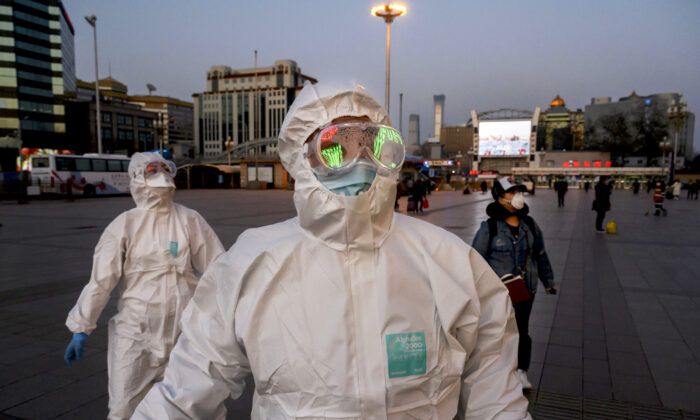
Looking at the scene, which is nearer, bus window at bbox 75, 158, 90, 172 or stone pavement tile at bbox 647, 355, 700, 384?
stone pavement tile at bbox 647, 355, 700, 384

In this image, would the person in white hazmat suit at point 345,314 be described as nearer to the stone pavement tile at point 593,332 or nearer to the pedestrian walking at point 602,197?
the stone pavement tile at point 593,332

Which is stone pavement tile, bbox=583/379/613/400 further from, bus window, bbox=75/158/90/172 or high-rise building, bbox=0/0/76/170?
high-rise building, bbox=0/0/76/170

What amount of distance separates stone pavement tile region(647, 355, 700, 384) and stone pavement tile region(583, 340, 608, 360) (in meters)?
0.42

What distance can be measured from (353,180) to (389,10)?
1633cm

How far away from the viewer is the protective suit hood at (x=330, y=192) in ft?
4.87

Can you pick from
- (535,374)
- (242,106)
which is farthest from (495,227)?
(242,106)

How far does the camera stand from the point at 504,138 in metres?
76.1

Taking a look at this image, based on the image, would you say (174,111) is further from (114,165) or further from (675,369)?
(675,369)

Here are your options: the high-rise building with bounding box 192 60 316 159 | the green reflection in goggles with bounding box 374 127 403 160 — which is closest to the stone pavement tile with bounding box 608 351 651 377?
the green reflection in goggles with bounding box 374 127 403 160

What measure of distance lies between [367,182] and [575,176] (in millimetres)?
79143

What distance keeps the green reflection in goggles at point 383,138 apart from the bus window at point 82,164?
3822 centimetres

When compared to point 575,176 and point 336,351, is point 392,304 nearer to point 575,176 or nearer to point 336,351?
point 336,351

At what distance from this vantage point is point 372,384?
55.1 inches

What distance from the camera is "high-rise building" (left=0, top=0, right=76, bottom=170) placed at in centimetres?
6981
